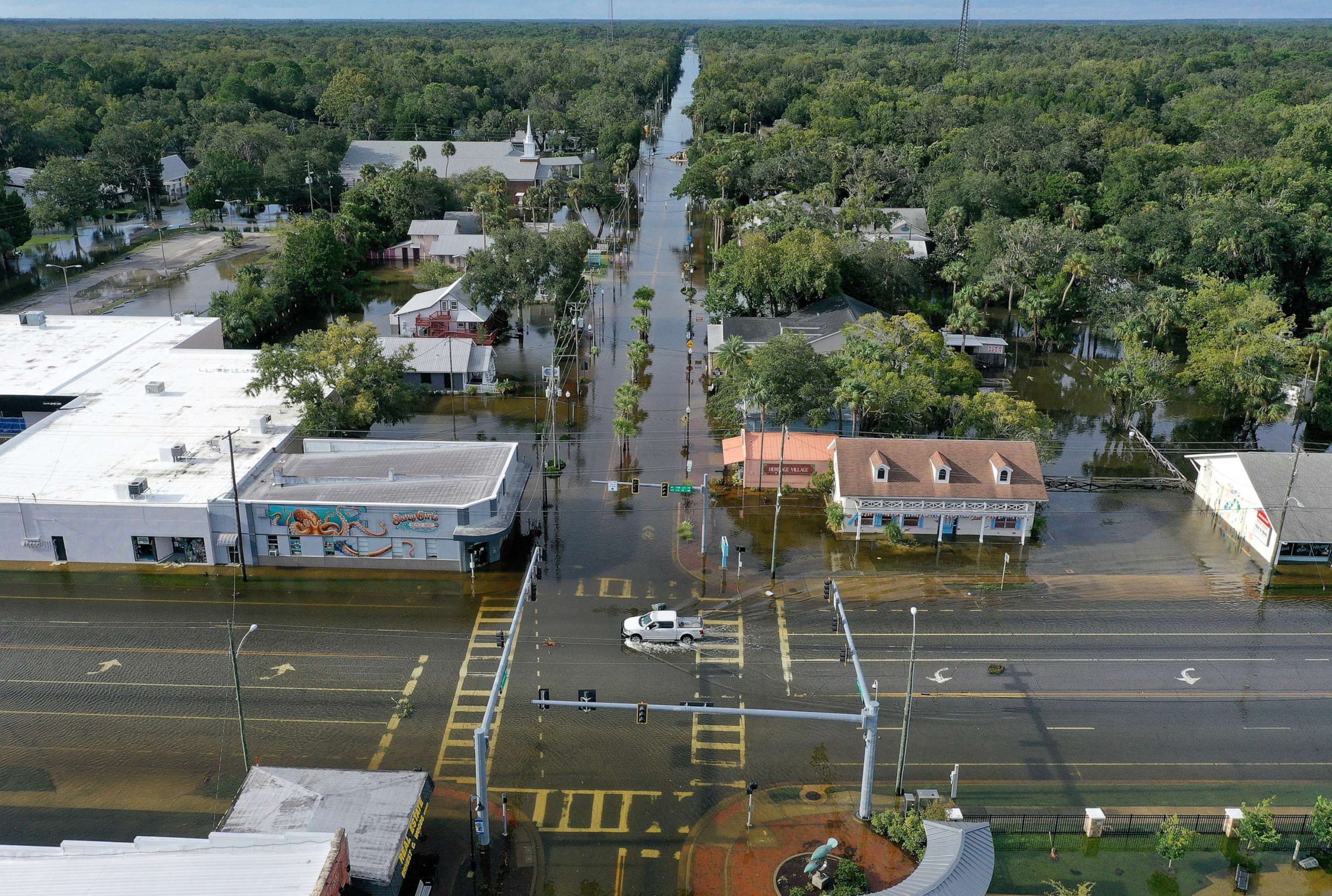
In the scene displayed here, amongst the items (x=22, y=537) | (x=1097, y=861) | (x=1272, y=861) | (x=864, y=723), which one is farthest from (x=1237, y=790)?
(x=22, y=537)

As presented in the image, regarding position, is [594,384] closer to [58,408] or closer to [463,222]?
[58,408]

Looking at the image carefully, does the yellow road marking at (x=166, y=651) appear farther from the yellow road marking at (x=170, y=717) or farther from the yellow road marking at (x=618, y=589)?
the yellow road marking at (x=618, y=589)

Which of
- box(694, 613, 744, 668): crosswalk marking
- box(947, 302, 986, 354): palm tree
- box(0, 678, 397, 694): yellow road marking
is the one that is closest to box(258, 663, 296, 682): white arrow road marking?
box(0, 678, 397, 694): yellow road marking

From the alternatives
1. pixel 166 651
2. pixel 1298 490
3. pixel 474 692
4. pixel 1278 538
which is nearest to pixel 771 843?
pixel 474 692

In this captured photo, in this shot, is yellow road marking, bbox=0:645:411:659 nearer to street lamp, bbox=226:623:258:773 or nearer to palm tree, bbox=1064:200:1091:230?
street lamp, bbox=226:623:258:773

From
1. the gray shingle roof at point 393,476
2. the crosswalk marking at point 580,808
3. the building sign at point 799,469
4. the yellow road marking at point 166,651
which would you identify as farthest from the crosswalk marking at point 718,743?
the building sign at point 799,469
